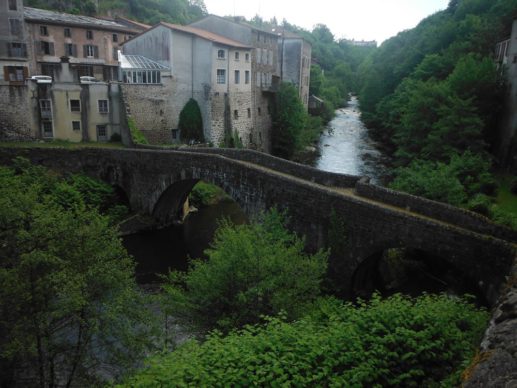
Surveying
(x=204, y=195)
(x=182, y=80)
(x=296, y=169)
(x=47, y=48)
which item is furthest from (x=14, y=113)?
(x=296, y=169)

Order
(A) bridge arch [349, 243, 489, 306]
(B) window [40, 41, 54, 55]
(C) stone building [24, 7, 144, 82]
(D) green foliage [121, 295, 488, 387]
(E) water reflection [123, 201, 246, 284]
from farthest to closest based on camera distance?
(B) window [40, 41, 54, 55] < (C) stone building [24, 7, 144, 82] < (E) water reflection [123, 201, 246, 284] < (A) bridge arch [349, 243, 489, 306] < (D) green foliage [121, 295, 488, 387]

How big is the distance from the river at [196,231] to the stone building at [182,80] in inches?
383

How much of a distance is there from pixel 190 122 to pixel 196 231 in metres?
13.8

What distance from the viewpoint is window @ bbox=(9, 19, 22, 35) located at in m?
42.5

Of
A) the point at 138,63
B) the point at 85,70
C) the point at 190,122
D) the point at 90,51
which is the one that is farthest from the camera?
the point at 90,51

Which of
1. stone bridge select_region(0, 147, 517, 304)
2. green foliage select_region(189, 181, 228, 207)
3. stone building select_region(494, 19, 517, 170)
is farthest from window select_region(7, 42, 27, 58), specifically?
stone building select_region(494, 19, 517, 170)

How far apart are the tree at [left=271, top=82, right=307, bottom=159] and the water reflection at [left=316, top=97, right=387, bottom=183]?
160 inches

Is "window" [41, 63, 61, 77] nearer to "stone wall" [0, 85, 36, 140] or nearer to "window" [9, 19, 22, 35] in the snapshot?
"window" [9, 19, 22, 35]

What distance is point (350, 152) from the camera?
55.0 m

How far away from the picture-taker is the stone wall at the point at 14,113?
111ft

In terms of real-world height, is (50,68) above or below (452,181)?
above

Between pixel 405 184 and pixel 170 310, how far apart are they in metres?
16.3

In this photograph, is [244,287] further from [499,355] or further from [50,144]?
[50,144]

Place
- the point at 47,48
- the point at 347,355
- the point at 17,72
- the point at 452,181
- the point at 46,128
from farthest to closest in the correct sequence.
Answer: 1. the point at 47,48
2. the point at 17,72
3. the point at 46,128
4. the point at 452,181
5. the point at 347,355
